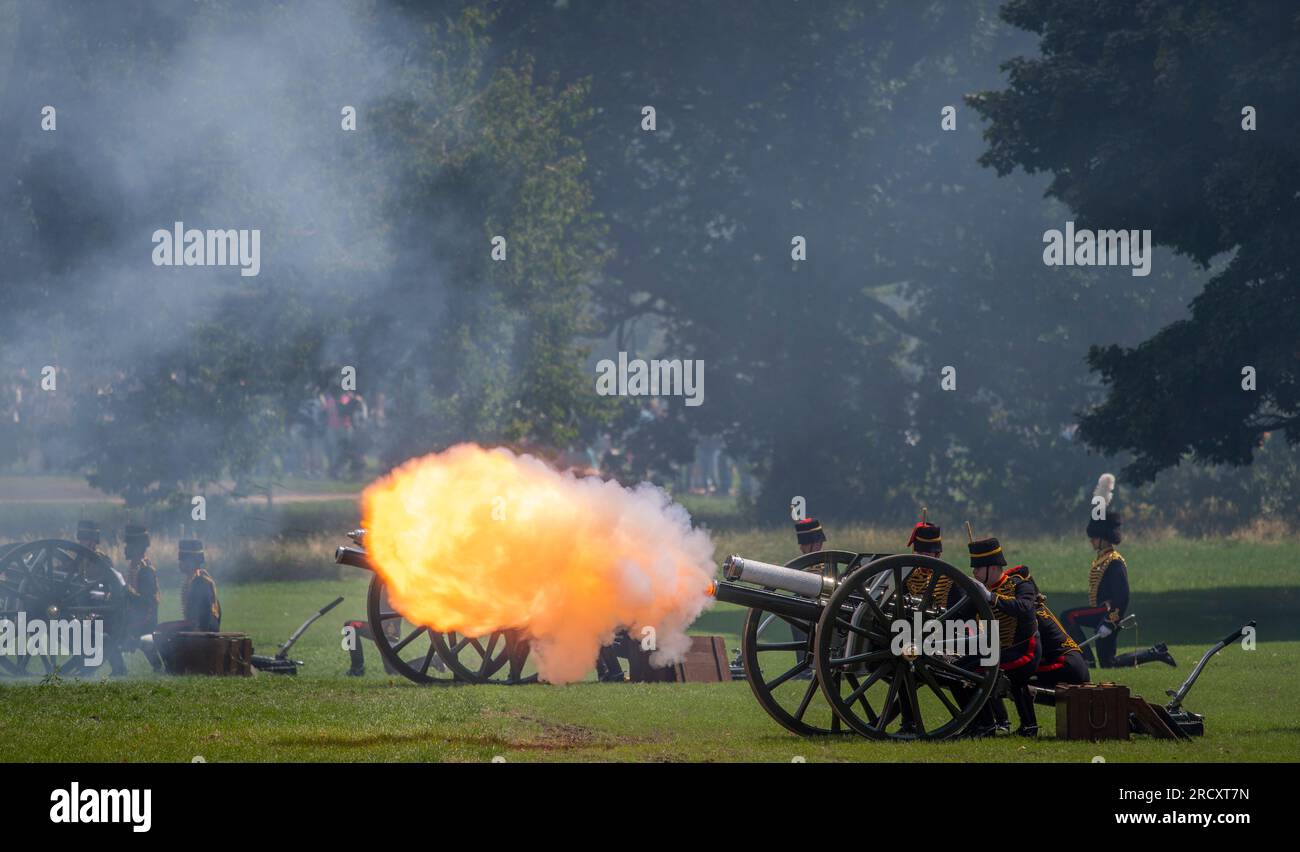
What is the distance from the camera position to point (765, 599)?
15141mm

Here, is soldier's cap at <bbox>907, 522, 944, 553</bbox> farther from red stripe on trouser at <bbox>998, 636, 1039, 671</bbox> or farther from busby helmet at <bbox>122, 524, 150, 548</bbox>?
busby helmet at <bbox>122, 524, 150, 548</bbox>

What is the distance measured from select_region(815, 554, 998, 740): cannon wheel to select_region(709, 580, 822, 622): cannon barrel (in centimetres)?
26

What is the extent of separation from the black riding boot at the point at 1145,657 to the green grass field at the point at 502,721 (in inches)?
8.7

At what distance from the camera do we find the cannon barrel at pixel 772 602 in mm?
15141

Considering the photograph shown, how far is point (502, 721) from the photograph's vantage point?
16297 millimetres

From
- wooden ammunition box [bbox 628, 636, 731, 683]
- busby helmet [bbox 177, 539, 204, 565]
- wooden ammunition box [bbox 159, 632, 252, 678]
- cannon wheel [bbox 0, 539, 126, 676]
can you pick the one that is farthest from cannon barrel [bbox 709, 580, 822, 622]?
busby helmet [bbox 177, 539, 204, 565]

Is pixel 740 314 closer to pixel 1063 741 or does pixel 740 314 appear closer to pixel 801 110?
pixel 801 110

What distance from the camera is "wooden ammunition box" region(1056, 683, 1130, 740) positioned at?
14.8 meters

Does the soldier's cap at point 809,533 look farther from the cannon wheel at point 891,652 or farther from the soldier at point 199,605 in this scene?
the soldier at point 199,605

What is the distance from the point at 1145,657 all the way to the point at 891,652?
22.6 feet

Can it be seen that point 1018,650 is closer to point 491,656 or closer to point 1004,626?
point 1004,626

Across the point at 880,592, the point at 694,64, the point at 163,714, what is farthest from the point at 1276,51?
the point at 694,64

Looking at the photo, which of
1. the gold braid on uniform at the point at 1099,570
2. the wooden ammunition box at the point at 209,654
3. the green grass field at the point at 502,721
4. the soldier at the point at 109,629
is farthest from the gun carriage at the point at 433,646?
the gold braid on uniform at the point at 1099,570

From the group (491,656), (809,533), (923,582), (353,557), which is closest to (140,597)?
(491,656)
